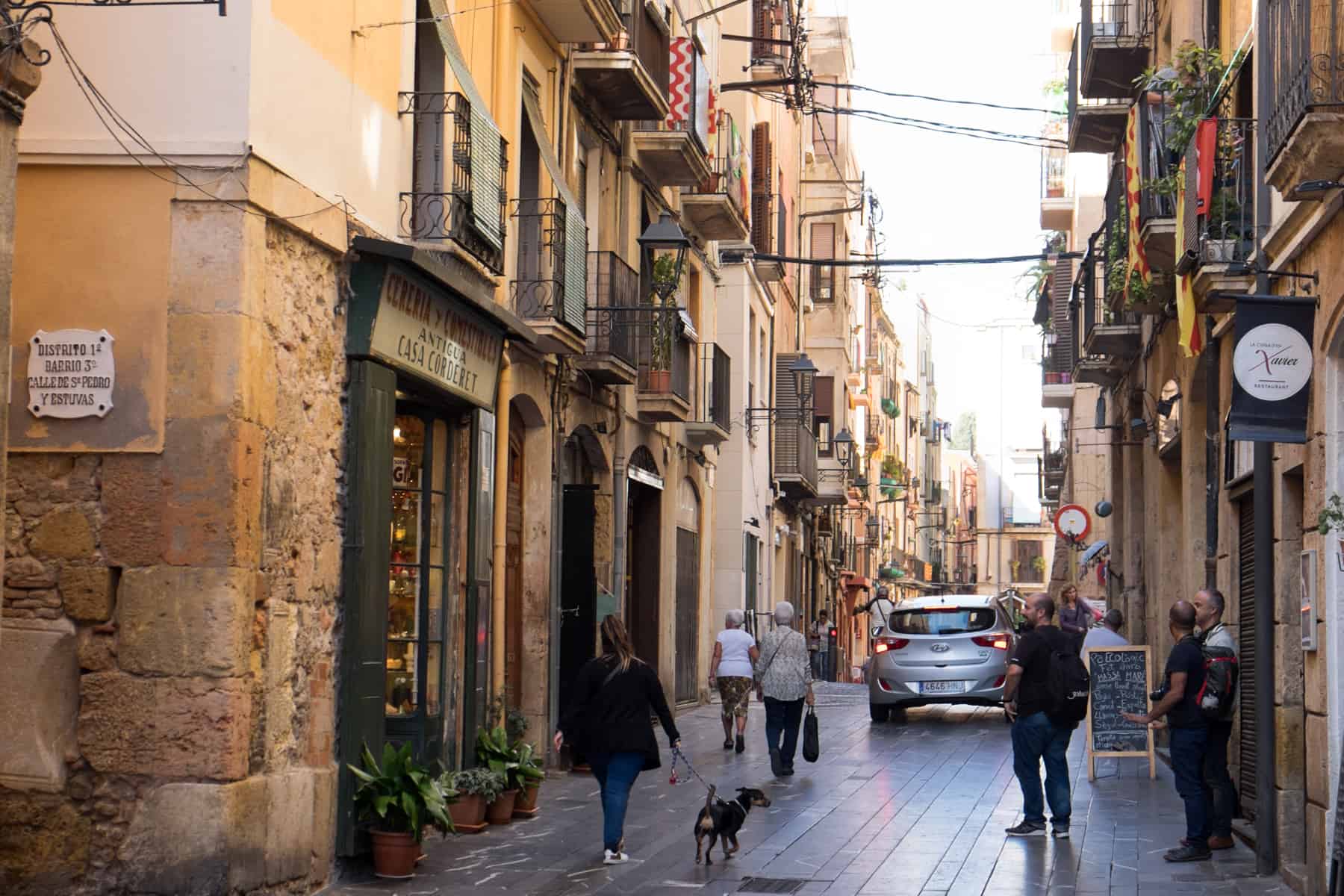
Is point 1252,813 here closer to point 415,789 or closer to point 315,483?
point 415,789

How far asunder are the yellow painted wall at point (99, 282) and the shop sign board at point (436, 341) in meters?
2.00

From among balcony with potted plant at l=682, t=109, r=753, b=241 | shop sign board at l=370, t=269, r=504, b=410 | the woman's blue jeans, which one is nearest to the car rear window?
balcony with potted plant at l=682, t=109, r=753, b=241

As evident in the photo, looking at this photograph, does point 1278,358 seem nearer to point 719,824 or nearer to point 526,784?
point 719,824

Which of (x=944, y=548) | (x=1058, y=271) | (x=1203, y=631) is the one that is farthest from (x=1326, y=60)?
(x=944, y=548)

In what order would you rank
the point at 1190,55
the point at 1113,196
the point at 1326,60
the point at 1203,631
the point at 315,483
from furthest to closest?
the point at 1113,196
the point at 1190,55
the point at 1203,631
the point at 315,483
the point at 1326,60

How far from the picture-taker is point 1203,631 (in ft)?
41.6

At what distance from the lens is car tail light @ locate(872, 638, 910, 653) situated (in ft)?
75.9

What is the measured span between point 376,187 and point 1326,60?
6211 millimetres

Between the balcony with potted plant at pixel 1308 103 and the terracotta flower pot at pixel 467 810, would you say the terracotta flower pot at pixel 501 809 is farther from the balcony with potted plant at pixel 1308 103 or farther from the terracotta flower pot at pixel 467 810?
the balcony with potted plant at pixel 1308 103

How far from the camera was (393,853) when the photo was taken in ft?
36.0

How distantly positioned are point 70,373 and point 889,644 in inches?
592

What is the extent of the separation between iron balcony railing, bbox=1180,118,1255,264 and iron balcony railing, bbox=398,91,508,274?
5366 millimetres

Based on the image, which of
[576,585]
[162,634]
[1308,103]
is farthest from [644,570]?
[1308,103]

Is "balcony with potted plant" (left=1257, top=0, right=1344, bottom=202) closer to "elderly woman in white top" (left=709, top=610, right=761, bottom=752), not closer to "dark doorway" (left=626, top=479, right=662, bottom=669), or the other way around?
"elderly woman in white top" (left=709, top=610, right=761, bottom=752)
